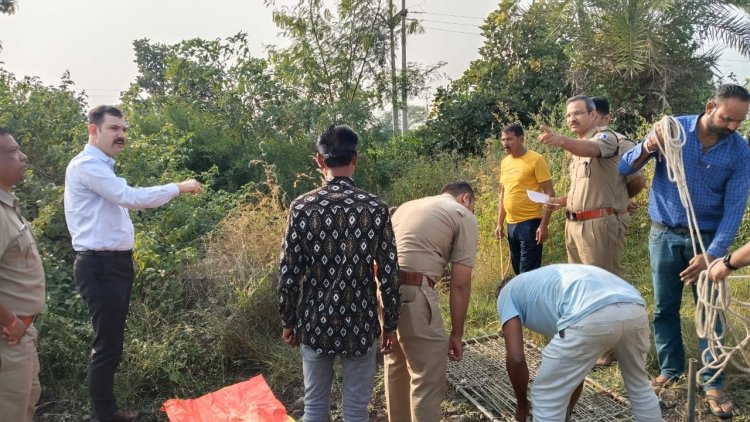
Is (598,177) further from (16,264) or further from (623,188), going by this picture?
(16,264)

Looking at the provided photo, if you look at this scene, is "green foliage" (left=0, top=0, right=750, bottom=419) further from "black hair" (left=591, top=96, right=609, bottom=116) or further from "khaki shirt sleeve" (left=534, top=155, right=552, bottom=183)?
"black hair" (left=591, top=96, right=609, bottom=116)

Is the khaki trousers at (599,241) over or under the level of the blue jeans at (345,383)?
over

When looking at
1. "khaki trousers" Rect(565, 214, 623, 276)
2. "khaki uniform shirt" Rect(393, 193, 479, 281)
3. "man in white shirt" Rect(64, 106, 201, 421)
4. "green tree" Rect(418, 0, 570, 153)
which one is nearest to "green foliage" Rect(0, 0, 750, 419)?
"green tree" Rect(418, 0, 570, 153)

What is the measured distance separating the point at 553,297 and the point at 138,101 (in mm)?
7590

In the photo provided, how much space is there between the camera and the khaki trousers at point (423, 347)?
2.56 m

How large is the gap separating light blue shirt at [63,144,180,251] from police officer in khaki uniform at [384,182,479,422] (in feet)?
4.98

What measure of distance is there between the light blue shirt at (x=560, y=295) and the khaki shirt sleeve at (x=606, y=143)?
121 cm

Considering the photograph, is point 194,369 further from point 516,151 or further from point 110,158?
point 516,151

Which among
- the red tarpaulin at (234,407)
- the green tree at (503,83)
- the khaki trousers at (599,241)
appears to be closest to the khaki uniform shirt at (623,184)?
the khaki trousers at (599,241)

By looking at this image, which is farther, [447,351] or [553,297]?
[447,351]

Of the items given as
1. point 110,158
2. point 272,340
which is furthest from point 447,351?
point 110,158

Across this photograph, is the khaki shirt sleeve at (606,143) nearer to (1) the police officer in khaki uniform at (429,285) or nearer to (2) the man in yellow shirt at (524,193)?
(2) the man in yellow shirt at (524,193)

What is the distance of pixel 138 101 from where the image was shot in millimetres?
8148

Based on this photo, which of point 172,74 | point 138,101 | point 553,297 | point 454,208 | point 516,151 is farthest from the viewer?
point 172,74
